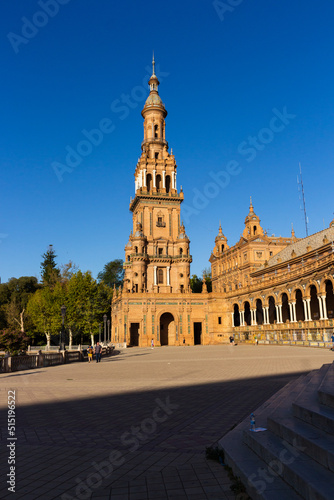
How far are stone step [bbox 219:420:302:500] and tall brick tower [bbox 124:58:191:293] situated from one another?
184 feet

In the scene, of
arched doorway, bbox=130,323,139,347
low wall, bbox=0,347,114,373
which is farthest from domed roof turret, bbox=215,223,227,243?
low wall, bbox=0,347,114,373

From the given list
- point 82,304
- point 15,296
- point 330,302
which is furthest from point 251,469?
point 15,296

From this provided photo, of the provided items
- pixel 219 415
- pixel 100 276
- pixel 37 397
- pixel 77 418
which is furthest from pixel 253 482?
pixel 100 276

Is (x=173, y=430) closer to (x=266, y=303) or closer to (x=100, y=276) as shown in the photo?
(x=266, y=303)

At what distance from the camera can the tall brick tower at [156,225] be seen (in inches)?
2485

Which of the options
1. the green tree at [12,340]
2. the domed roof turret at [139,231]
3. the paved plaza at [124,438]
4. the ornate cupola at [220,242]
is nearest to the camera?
the paved plaza at [124,438]

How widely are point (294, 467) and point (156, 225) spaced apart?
2451 inches

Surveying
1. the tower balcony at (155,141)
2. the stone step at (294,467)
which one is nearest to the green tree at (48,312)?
the tower balcony at (155,141)

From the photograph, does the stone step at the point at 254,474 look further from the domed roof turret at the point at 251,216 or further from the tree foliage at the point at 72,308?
the domed roof turret at the point at 251,216

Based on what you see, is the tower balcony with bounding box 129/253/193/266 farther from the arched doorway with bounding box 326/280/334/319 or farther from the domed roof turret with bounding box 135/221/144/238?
the arched doorway with bounding box 326/280/334/319

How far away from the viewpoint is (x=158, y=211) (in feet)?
218

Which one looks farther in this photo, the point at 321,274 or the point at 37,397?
the point at 321,274

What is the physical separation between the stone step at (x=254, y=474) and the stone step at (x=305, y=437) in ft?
1.51

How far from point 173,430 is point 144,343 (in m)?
51.1
